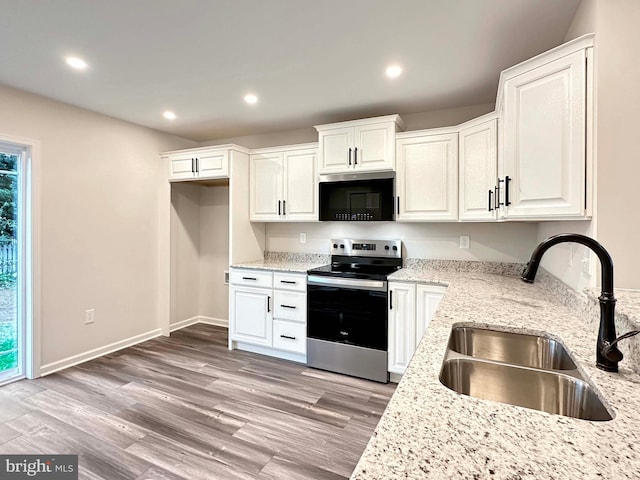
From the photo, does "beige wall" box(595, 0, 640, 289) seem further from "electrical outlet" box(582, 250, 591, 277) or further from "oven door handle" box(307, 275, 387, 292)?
"oven door handle" box(307, 275, 387, 292)

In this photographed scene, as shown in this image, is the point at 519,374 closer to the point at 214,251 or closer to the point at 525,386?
the point at 525,386

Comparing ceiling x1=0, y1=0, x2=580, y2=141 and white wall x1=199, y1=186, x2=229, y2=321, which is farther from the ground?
ceiling x1=0, y1=0, x2=580, y2=141

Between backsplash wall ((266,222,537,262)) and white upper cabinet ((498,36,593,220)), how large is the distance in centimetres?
130

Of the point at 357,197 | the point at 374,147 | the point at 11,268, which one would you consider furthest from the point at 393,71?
the point at 11,268

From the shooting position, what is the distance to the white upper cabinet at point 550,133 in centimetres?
142

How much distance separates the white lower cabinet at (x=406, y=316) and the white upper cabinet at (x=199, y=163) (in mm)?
2250

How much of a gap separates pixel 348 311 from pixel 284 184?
1.56 meters

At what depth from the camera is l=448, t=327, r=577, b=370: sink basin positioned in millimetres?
1253

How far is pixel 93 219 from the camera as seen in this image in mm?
3242

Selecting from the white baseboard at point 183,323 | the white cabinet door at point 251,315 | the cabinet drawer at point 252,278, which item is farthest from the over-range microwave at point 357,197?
the white baseboard at point 183,323

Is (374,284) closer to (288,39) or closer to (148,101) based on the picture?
(288,39)

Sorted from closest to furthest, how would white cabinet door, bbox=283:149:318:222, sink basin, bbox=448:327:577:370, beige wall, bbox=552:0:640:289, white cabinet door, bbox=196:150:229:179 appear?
sink basin, bbox=448:327:577:370
beige wall, bbox=552:0:640:289
white cabinet door, bbox=283:149:318:222
white cabinet door, bbox=196:150:229:179

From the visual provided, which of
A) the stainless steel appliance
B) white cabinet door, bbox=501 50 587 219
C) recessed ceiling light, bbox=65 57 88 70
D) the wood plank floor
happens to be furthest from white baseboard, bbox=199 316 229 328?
white cabinet door, bbox=501 50 587 219

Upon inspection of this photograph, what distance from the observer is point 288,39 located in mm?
1979
